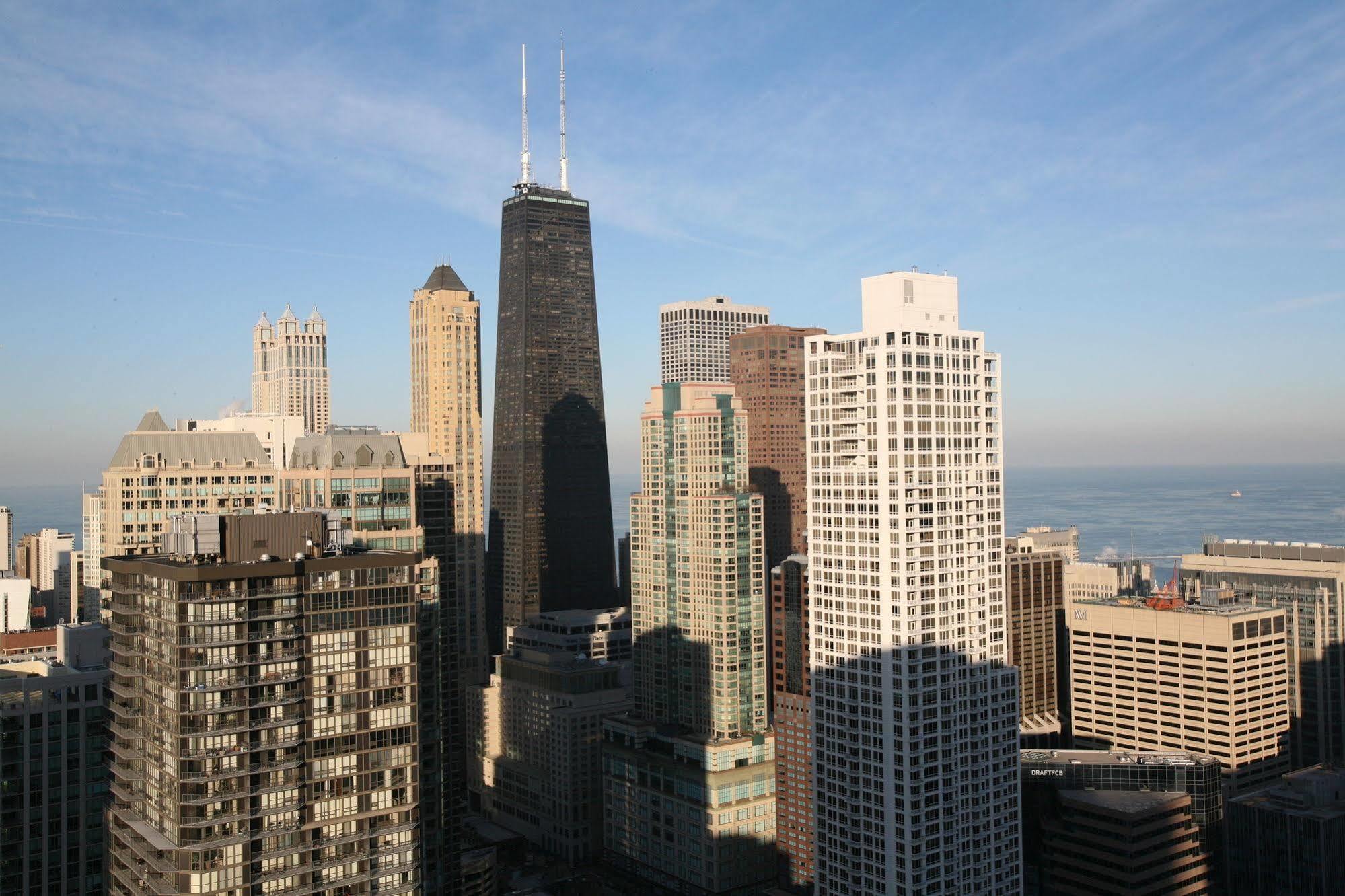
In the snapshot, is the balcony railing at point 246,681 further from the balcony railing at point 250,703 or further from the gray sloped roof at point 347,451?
the gray sloped roof at point 347,451

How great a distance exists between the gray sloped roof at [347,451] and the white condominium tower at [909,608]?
130 ft

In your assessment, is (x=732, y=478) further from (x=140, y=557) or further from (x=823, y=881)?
(x=140, y=557)

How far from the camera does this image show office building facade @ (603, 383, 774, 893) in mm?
164500

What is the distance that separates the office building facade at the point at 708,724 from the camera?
164500 millimetres

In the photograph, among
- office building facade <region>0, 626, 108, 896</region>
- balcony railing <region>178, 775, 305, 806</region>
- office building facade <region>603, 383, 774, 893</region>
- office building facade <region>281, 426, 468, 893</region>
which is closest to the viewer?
balcony railing <region>178, 775, 305, 806</region>

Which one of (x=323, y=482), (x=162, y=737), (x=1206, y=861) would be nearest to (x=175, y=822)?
(x=162, y=737)

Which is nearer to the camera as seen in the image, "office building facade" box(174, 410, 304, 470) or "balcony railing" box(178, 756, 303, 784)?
"balcony railing" box(178, 756, 303, 784)

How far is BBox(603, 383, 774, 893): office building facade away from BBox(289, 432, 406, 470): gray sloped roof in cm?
7461

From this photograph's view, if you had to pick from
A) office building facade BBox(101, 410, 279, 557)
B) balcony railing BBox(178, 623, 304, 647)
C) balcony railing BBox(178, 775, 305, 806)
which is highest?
office building facade BBox(101, 410, 279, 557)

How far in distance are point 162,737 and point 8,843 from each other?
2338cm

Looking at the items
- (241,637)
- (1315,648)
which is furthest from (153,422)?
(1315,648)

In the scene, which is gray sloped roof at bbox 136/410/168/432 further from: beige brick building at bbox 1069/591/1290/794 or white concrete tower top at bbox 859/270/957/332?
beige brick building at bbox 1069/591/1290/794

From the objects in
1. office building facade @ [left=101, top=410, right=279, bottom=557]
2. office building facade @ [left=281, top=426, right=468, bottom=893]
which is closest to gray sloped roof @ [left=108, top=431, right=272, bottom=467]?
office building facade @ [left=101, top=410, right=279, bottom=557]

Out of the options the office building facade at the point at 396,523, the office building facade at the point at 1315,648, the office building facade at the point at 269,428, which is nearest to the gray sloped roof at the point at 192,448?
the office building facade at the point at 396,523
